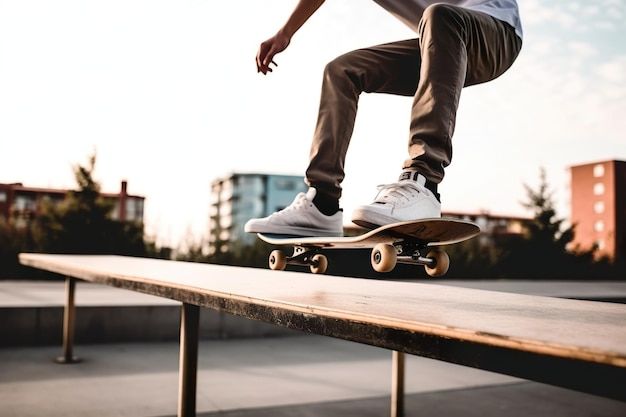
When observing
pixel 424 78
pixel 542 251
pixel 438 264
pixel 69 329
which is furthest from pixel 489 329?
pixel 542 251

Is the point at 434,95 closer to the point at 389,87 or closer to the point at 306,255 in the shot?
the point at 389,87

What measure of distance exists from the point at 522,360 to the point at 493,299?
78 cm

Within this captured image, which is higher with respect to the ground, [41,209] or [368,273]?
[41,209]

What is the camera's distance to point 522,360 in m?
0.73

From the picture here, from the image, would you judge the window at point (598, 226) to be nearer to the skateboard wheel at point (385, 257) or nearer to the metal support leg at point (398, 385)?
the metal support leg at point (398, 385)

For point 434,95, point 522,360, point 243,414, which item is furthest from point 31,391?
point 522,360

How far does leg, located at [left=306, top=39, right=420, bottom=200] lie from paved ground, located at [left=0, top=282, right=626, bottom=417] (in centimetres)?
124

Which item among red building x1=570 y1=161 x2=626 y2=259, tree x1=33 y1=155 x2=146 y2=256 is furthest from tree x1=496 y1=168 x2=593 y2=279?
red building x1=570 y1=161 x2=626 y2=259

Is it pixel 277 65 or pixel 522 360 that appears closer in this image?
pixel 522 360

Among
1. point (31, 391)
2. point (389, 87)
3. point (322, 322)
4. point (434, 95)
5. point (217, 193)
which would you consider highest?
point (217, 193)

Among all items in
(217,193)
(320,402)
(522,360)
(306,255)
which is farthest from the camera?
(217,193)

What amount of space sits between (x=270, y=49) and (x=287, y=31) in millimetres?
102

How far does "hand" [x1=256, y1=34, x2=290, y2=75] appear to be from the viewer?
2375 mm

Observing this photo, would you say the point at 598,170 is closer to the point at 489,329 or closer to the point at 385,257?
the point at 385,257
